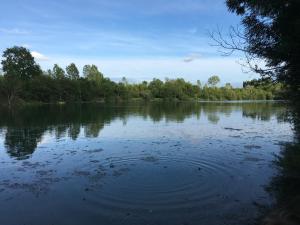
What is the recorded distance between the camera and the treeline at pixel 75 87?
9340 centimetres

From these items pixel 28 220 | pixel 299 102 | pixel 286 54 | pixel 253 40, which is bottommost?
pixel 28 220

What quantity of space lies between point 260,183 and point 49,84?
100087 millimetres

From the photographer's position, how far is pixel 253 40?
1053 centimetres

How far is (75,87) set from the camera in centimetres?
11406

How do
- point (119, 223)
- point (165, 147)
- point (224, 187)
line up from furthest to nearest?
point (165, 147)
point (224, 187)
point (119, 223)

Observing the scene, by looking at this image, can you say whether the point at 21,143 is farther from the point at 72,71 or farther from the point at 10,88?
the point at 72,71

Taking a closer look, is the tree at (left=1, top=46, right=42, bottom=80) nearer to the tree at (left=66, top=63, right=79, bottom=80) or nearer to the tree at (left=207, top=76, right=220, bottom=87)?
the tree at (left=66, top=63, right=79, bottom=80)

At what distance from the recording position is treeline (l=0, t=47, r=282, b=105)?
93.4m

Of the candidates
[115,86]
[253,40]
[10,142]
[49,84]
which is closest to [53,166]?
[10,142]

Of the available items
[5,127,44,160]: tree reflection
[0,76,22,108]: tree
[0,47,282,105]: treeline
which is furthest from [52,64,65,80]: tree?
[5,127,44,160]: tree reflection

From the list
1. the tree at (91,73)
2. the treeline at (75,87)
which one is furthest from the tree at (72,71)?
the tree at (91,73)

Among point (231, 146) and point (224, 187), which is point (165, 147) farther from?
point (224, 187)

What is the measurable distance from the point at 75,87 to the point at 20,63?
2060 cm

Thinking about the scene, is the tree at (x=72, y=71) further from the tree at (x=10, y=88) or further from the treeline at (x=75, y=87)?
the tree at (x=10, y=88)
